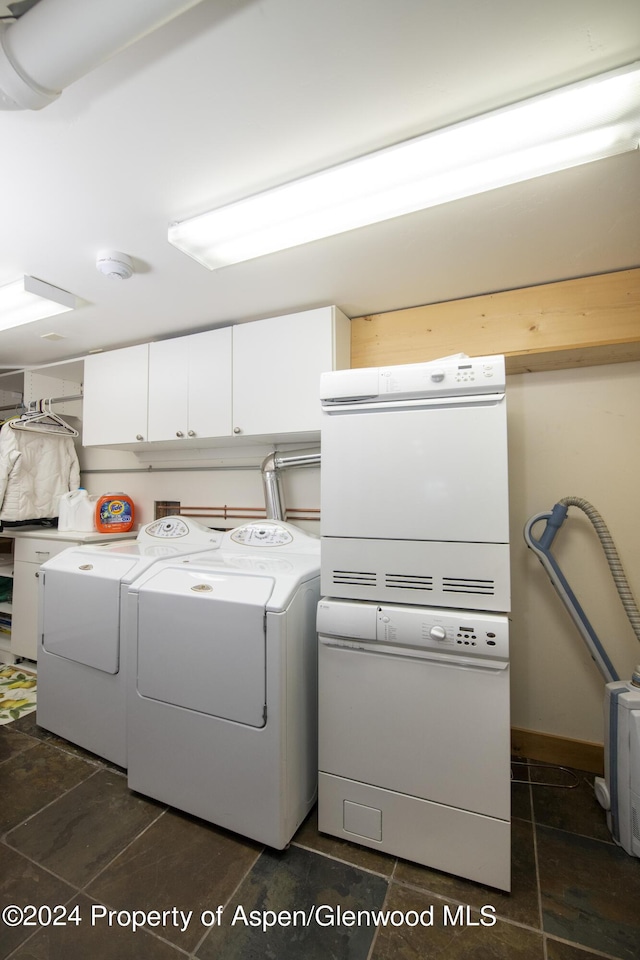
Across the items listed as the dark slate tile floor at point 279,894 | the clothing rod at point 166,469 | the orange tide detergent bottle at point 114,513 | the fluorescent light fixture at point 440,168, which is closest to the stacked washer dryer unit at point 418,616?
the dark slate tile floor at point 279,894

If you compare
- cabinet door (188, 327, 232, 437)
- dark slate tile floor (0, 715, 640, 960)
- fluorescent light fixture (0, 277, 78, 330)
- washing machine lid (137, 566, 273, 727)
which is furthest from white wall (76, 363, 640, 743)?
fluorescent light fixture (0, 277, 78, 330)

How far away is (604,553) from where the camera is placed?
1.97 meters

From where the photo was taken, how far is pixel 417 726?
1425mm

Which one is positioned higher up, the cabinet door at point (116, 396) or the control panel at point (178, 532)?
the cabinet door at point (116, 396)

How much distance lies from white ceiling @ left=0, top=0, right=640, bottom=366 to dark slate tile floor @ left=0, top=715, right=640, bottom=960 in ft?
8.20

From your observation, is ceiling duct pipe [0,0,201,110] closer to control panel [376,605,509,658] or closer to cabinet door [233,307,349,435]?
cabinet door [233,307,349,435]

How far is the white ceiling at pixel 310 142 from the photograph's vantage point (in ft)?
3.05

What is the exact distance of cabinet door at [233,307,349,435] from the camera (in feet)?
7.14

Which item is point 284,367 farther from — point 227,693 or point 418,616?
point 227,693

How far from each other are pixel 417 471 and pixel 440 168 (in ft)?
3.29

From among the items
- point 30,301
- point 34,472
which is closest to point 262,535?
point 30,301

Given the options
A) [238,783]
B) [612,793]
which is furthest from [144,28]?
[612,793]

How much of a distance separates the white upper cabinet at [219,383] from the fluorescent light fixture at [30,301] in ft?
1.73

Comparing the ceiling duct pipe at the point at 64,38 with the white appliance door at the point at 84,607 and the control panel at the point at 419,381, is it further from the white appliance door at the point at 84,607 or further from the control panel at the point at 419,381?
the white appliance door at the point at 84,607
